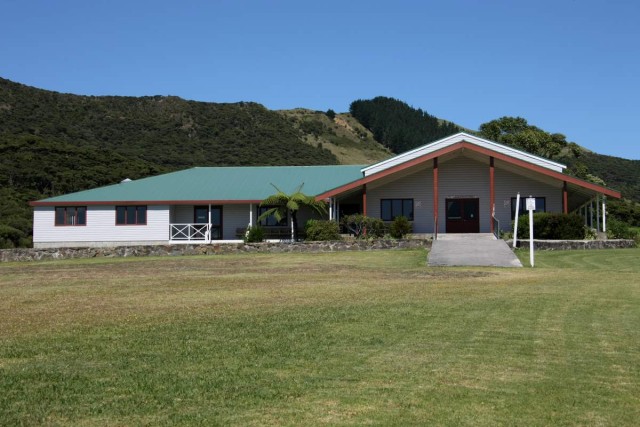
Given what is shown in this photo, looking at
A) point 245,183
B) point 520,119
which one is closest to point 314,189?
point 245,183

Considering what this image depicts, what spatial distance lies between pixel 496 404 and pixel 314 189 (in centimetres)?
3328

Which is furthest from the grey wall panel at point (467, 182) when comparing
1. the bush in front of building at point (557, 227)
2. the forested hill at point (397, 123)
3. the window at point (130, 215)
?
the forested hill at point (397, 123)

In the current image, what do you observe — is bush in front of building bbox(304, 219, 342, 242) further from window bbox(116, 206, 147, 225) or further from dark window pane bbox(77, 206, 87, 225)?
dark window pane bbox(77, 206, 87, 225)

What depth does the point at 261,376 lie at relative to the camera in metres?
7.25

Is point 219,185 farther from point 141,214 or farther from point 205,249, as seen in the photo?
point 205,249

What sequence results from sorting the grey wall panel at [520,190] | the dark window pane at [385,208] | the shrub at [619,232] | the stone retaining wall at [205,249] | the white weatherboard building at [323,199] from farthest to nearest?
the dark window pane at [385,208], the grey wall panel at [520,190], the white weatherboard building at [323,199], the shrub at [619,232], the stone retaining wall at [205,249]

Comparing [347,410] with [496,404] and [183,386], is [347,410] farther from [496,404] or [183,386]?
[183,386]

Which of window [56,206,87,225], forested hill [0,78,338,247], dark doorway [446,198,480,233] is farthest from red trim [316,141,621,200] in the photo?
forested hill [0,78,338,247]

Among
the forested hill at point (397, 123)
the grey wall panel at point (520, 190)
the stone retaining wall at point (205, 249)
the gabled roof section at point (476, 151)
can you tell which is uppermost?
the forested hill at point (397, 123)

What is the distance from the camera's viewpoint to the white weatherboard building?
119ft

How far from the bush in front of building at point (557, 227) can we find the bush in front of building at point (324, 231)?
328 inches

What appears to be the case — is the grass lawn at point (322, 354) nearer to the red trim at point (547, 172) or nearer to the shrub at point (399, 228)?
the shrub at point (399, 228)

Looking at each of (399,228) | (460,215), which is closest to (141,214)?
(399,228)

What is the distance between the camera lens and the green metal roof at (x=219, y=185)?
3834 cm
